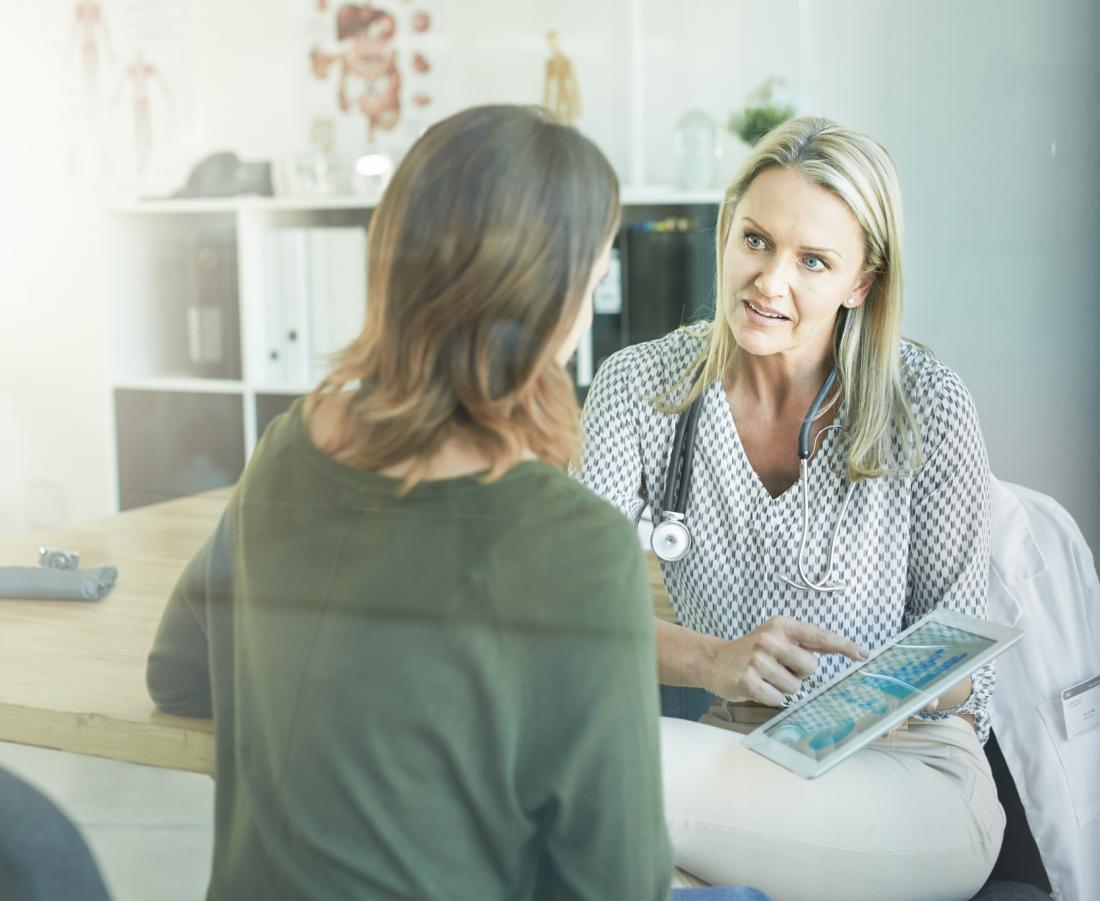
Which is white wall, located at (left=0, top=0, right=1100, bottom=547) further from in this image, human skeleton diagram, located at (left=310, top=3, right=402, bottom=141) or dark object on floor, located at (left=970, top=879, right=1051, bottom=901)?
dark object on floor, located at (left=970, top=879, right=1051, bottom=901)

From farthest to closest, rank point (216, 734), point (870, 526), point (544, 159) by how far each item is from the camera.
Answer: point (870, 526)
point (216, 734)
point (544, 159)

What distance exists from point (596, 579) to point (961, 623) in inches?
18.2

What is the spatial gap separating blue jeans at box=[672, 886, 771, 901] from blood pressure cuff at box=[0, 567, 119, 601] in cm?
57

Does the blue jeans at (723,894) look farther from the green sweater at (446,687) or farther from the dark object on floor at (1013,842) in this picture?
the dark object on floor at (1013,842)

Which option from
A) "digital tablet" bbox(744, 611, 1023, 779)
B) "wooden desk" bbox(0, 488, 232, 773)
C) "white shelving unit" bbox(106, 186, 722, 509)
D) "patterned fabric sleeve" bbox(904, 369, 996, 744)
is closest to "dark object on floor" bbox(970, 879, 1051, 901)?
"patterned fabric sleeve" bbox(904, 369, 996, 744)

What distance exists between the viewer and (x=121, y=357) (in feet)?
3.34

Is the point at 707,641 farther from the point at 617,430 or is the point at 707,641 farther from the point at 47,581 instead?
the point at 47,581

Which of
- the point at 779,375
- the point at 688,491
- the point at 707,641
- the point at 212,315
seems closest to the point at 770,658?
the point at 707,641

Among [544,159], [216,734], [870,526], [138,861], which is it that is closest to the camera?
[544,159]

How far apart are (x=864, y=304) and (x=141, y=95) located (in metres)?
0.67

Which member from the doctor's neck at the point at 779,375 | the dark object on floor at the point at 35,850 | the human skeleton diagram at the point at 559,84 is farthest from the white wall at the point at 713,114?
the dark object on floor at the point at 35,850

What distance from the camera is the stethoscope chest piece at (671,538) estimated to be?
1.02m

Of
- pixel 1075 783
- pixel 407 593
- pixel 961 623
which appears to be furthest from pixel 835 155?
pixel 1075 783

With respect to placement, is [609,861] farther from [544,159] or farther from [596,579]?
[544,159]
